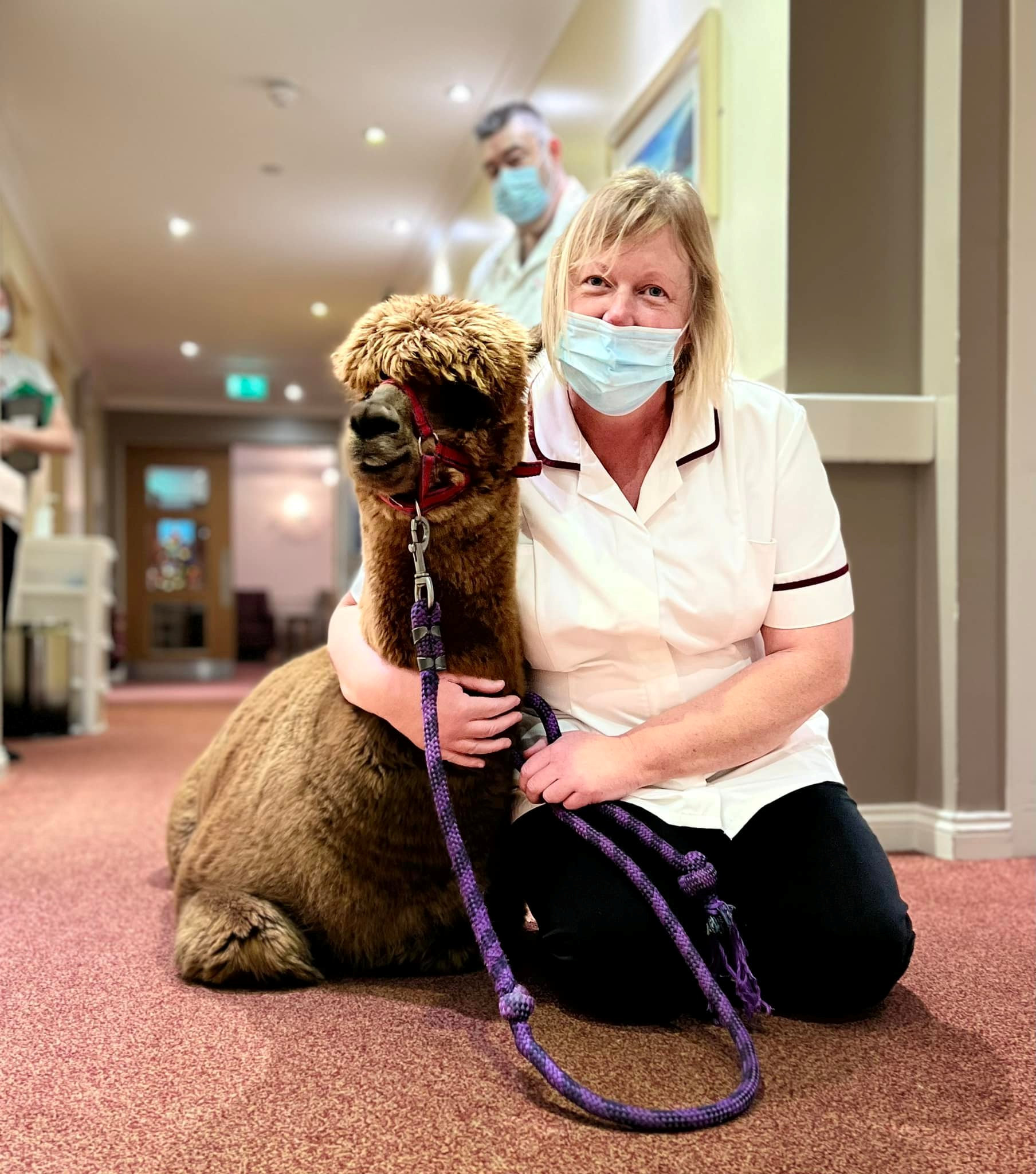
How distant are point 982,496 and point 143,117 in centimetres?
402

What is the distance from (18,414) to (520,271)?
1998mm

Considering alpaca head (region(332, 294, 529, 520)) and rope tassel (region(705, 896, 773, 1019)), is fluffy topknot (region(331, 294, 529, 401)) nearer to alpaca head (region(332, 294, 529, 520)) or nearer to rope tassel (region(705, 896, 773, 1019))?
alpaca head (region(332, 294, 529, 520))

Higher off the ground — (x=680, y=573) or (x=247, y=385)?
(x=247, y=385)

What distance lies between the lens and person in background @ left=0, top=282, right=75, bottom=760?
12.4 feet

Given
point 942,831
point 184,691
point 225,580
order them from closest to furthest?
1. point 942,831
2. point 184,691
3. point 225,580

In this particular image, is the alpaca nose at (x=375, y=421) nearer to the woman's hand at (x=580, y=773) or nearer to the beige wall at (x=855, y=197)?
the woman's hand at (x=580, y=773)

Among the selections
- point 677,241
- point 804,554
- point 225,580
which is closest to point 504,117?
point 677,241

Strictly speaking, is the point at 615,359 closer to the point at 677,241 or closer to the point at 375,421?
the point at 677,241

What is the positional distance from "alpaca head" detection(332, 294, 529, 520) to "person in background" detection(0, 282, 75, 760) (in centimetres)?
292

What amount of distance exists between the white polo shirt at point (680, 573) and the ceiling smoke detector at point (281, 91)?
367 cm

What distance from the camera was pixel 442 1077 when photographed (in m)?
1.02

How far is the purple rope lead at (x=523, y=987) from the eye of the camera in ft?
2.99

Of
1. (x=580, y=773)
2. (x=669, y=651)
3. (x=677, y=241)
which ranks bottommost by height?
(x=580, y=773)

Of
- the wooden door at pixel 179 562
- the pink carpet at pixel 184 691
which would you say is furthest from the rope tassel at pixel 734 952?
the wooden door at pixel 179 562
